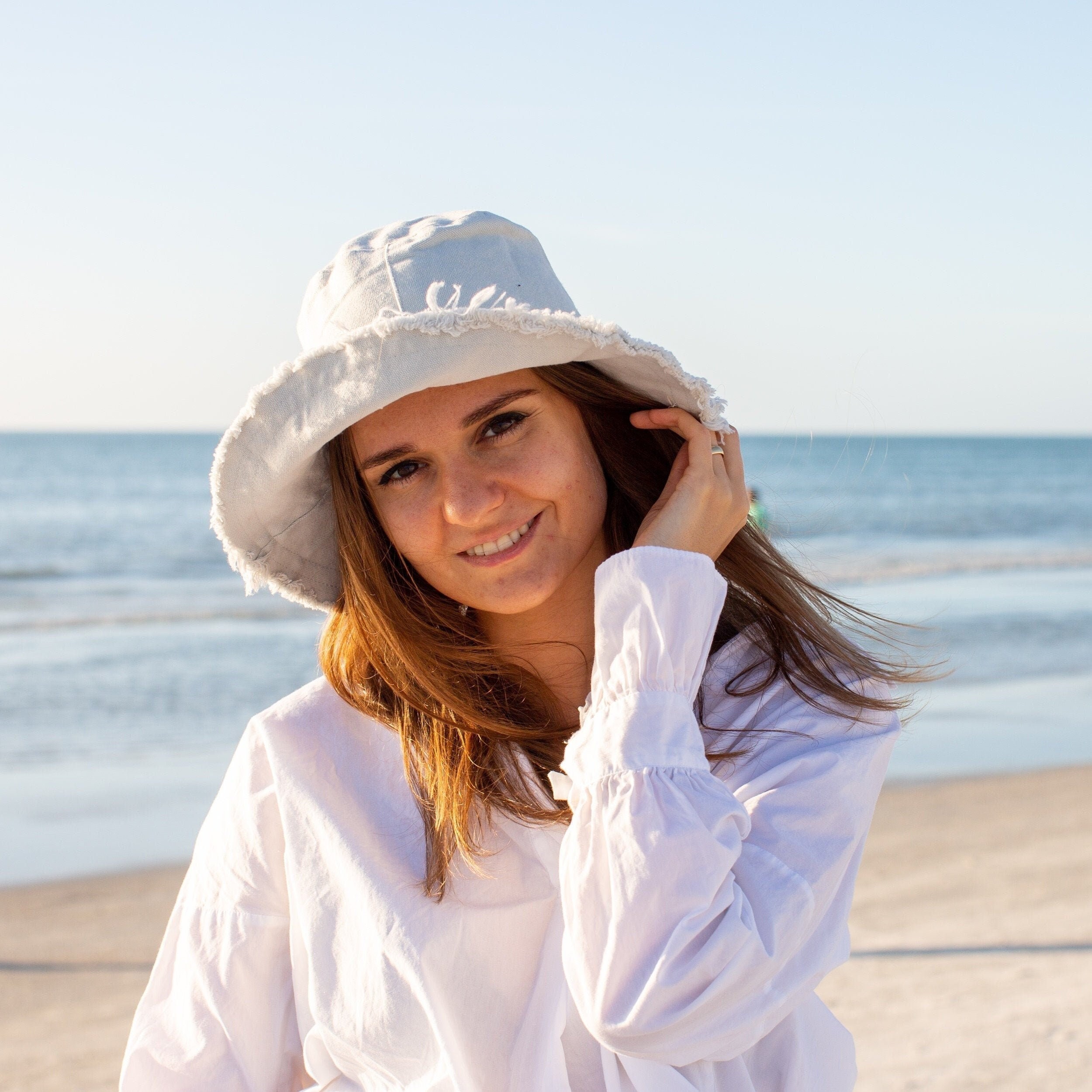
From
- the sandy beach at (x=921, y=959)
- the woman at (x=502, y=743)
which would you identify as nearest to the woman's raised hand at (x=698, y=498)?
the woman at (x=502, y=743)

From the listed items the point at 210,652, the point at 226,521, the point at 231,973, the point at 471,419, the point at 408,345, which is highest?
the point at 408,345

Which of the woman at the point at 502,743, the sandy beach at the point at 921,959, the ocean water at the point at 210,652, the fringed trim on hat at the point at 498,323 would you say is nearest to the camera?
the woman at the point at 502,743

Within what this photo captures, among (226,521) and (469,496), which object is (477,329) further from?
(226,521)

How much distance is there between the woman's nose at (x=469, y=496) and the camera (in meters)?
1.94

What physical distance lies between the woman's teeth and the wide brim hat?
0.87 ft

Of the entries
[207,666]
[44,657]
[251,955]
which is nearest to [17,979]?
[251,955]

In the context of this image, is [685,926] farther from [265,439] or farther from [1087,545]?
[1087,545]

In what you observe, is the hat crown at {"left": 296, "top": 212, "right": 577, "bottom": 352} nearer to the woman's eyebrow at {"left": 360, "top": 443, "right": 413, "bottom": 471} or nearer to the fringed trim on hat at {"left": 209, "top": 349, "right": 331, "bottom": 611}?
the fringed trim on hat at {"left": 209, "top": 349, "right": 331, "bottom": 611}

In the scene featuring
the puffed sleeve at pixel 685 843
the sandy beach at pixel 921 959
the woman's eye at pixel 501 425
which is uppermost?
the woman's eye at pixel 501 425

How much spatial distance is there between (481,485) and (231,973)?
88 cm

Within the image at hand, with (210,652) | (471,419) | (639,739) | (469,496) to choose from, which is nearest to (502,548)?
(469,496)

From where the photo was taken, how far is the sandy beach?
13.1ft

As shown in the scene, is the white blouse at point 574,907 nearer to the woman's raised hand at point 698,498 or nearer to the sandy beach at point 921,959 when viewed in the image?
the woman's raised hand at point 698,498

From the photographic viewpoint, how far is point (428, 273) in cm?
191
